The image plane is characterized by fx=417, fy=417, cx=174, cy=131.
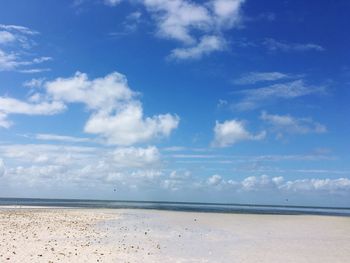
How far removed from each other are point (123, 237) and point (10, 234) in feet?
26.6

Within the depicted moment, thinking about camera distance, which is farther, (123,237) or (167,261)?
(123,237)

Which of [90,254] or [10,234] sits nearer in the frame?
[90,254]

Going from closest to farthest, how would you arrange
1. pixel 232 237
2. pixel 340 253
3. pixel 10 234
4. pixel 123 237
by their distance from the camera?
1. pixel 340 253
2. pixel 10 234
3. pixel 123 237
4. pixel 232 237

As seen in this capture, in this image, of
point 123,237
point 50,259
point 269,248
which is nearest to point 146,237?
point 123,237

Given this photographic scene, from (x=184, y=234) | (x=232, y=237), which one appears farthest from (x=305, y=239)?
(x=184, y=234)

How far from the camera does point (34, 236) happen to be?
29.2 metres

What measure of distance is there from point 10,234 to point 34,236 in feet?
5.94

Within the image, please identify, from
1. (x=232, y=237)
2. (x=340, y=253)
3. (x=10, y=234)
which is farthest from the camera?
(x=232, y=237)

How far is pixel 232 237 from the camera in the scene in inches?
1374

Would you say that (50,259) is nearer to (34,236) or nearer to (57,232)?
(34,236)

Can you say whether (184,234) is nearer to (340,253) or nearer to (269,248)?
(269,248)

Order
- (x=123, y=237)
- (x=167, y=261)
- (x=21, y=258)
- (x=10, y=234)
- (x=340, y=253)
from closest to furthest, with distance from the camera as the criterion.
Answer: (x=21, y=258) → (x=167, y=261) → (x=340, y=253) → (x=10, y=234) → (x=123, y=237)

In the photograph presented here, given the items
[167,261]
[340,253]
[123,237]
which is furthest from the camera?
[123,237]

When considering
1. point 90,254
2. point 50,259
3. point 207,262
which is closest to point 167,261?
point 207,262
